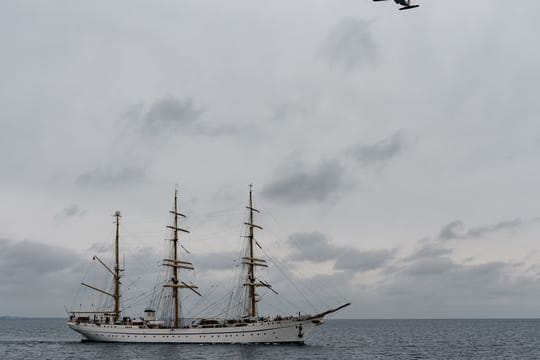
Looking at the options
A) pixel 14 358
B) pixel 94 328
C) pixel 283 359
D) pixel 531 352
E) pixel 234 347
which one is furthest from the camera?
pixel 94 328

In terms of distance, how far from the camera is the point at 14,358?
271 ft

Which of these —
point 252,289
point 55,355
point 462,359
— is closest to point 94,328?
point 55,355

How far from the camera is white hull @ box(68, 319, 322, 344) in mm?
92562

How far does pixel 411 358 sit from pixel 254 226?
3444 centimetres

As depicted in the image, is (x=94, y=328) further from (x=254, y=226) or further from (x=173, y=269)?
(x=254, y=226)

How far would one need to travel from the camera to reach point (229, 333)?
93.4 metres

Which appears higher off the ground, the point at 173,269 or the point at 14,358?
the point at 173,269

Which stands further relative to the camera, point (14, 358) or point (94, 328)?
point (94, 328)

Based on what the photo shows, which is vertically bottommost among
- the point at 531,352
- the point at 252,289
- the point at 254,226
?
the point at 531,352

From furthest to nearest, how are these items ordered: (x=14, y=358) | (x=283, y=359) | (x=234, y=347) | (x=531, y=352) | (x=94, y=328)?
(x=94, y=328) < (x=531, y=352) < (x=234, y=347) < (x=14, y=358) < (x=283, y=359)

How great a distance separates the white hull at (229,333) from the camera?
92.6 metres

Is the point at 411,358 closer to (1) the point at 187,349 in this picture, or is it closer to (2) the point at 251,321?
(2) the point at 251,321

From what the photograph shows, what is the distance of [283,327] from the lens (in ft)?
305

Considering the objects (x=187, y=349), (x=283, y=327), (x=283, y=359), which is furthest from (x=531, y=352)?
(x=187, y=349)
